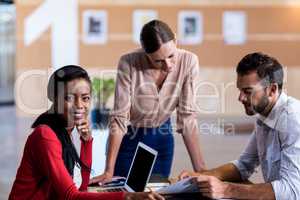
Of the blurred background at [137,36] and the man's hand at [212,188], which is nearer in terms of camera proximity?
the man's hand at [212,188]

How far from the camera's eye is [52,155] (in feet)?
6.15

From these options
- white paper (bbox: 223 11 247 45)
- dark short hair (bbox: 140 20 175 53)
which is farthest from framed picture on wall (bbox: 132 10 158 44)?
dark short hair (bbox: 140 20 175 53)

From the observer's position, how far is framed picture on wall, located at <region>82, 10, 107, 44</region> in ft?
27.1

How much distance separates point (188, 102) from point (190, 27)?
19.0ft

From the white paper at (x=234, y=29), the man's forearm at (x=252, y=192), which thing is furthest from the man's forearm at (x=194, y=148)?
the white paper at (x=234, y=29)

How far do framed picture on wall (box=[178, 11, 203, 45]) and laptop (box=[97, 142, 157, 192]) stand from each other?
629 centimetres

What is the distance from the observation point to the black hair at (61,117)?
6.40ft

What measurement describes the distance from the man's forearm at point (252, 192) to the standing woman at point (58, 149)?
331 mm

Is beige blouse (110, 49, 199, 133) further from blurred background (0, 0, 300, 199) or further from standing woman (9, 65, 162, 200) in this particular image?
blurred background (0, 0, 300, 199)

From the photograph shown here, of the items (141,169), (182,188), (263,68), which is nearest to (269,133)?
(263,68)

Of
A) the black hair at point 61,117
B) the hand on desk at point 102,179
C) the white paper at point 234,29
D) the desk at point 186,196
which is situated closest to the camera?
the black hair at point 61,117

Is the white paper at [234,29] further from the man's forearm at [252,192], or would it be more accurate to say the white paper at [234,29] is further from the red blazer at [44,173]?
the red blazer at [44,173]

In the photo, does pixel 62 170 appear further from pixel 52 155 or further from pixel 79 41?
pixel 79 41

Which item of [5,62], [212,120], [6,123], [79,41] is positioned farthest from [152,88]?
[5,62]
